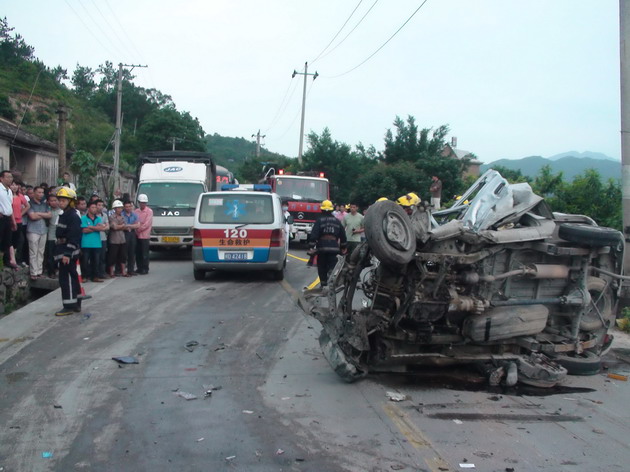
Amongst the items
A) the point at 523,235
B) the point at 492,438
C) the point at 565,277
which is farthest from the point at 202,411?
the point at 565,277

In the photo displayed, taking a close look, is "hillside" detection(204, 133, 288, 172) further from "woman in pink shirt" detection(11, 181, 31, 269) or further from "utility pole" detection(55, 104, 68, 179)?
"woman in pink shirt" detection(11, 181, 31, 269)

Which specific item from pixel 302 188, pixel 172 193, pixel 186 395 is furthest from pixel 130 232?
pixel 302 188

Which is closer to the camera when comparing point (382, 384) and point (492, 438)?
point (492, 438)

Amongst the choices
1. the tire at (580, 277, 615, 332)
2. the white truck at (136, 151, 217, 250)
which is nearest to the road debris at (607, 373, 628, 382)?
the tire at (580, 277, 615, 332)

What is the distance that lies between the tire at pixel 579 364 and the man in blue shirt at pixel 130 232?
9.75 meters

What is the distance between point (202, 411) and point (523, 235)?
11.8 ft

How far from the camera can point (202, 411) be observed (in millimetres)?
5090

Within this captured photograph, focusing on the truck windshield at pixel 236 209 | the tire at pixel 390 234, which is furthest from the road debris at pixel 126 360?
the truck windshield at pixel 236 209

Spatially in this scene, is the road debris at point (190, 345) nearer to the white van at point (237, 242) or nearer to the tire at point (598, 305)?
the tire at point (598, 305)

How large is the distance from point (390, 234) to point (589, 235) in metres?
2.29

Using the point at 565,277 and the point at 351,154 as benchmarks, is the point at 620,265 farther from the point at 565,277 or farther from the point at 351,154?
the point at 351,154

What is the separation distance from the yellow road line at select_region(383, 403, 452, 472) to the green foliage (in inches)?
897

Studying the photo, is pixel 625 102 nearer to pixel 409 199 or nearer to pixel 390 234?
pixel 409 199

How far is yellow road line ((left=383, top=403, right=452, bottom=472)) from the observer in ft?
13.6
